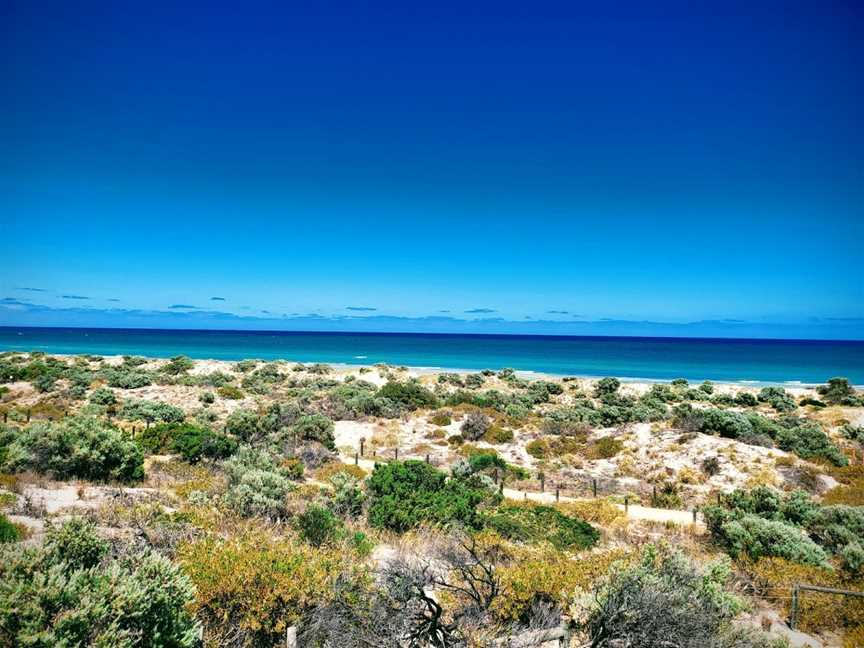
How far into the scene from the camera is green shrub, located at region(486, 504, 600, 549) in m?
11.2

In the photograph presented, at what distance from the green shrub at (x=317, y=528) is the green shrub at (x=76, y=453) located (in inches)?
267

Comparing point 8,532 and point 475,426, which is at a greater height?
point 8,532

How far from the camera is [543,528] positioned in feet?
38.7

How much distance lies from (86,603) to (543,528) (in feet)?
32.1

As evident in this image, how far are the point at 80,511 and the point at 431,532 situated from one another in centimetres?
726

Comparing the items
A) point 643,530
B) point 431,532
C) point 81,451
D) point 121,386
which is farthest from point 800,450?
point 121,386

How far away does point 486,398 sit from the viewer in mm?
33844

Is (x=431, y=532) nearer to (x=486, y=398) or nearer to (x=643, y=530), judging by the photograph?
(x=643, y=530)

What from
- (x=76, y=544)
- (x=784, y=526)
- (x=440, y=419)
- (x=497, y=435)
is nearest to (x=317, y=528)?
(x=76, y=544)

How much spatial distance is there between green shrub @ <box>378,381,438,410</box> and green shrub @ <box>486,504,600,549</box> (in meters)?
18.8

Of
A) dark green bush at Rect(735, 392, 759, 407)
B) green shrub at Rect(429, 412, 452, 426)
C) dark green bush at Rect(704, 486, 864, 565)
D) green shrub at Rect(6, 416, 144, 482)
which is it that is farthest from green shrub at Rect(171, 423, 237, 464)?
dark green bush at Rect(735, 392, 759, 407)

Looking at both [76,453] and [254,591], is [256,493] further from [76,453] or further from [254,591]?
[76,453]

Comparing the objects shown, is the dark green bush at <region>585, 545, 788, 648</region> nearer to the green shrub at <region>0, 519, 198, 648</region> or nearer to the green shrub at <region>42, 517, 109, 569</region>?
the green shrub at <region>0, 519, 198, 648</region>

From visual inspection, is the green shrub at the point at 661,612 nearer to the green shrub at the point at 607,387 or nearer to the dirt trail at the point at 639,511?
the dirt trail at the point at 639,511
